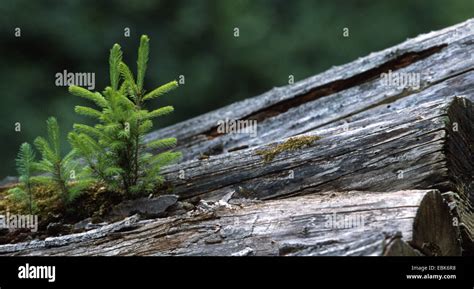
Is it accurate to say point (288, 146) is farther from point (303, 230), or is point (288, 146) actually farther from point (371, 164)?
point (303, 230)

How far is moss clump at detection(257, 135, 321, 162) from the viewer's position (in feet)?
8.31

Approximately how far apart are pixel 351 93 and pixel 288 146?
2.91 ft

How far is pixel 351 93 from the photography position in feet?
11.0

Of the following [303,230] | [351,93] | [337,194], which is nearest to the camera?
[303,230]

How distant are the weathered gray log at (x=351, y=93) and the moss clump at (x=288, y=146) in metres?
0.55

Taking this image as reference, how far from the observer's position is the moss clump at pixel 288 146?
8.31 feet

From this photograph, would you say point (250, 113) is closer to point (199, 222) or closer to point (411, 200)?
point (199, 222)

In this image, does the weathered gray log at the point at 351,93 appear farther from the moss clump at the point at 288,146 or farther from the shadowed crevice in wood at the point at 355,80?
the moss clump at the point at 288,146

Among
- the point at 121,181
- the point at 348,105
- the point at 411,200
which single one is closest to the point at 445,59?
the point at 348,105

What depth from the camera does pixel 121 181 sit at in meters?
2.59

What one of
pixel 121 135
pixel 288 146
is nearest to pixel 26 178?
pixel 121 135

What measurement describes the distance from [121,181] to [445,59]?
5.26 ft

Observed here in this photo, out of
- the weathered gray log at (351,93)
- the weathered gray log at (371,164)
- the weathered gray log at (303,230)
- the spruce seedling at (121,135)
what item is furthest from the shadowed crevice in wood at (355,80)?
the weathered gray log at (303,230)
